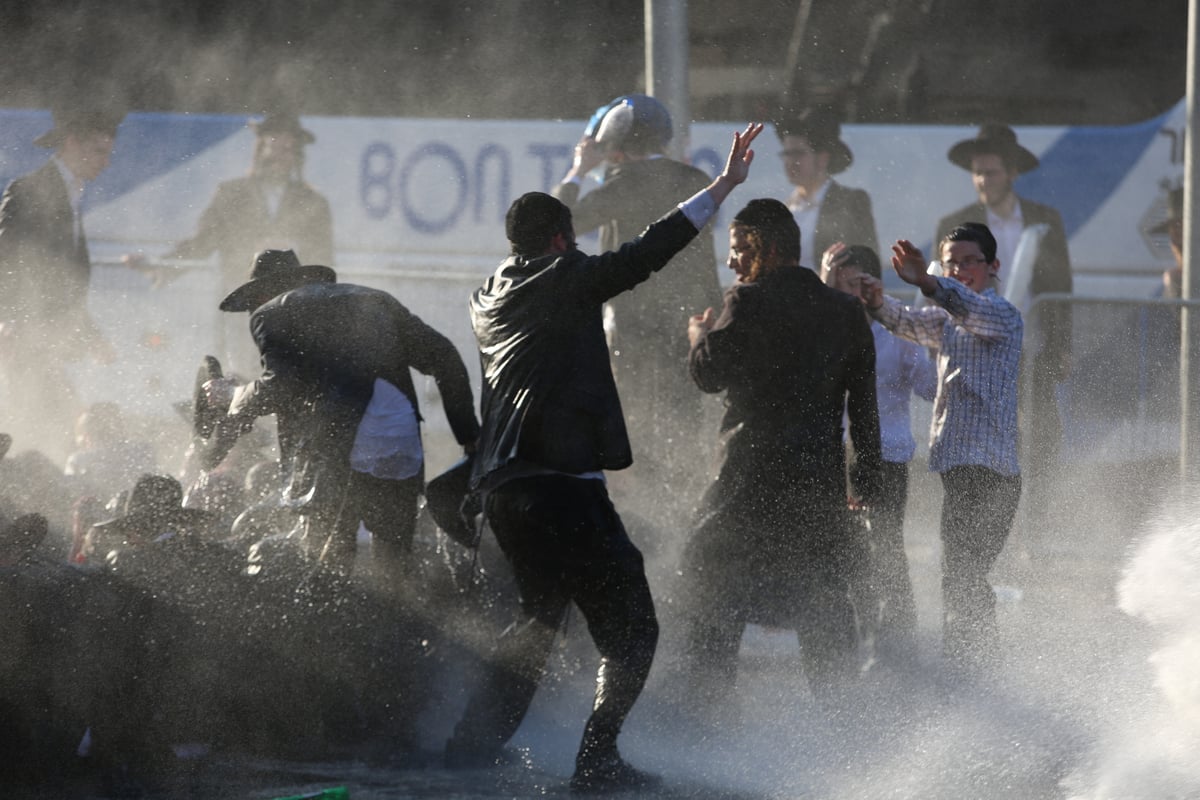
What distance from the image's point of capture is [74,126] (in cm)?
855

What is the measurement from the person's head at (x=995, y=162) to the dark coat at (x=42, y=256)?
4.49 m

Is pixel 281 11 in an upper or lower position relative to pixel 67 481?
upper

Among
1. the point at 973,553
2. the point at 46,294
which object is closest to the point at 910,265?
the point at 973,553

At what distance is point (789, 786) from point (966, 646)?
43.2 inches

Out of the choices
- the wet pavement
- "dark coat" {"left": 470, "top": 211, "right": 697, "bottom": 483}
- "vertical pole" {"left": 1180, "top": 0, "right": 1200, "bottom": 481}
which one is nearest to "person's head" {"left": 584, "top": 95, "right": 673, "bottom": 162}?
the wet pavement

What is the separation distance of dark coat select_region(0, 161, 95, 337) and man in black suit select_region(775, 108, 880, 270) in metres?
3.45

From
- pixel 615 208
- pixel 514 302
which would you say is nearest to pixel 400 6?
pixel 615 208

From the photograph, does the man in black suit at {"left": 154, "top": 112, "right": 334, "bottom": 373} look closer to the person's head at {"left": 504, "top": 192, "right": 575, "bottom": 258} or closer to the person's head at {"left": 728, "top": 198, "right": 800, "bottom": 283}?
the person's head at {"left": 728, "top": 198, "right": 800, "bottom": 283}

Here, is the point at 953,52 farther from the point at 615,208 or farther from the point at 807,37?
the point at 615,208

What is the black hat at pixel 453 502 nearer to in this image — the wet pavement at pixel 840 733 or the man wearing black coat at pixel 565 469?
the man wearing black coat at pixel 565 469

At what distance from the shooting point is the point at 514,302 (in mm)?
4617

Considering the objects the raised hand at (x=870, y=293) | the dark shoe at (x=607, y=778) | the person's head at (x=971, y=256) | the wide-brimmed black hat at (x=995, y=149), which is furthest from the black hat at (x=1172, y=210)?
the dark shoe at (x=607, y=778)

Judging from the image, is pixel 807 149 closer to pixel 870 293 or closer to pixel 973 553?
pixel 870 293

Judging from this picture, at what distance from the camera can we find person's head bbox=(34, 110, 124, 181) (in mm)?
8344
